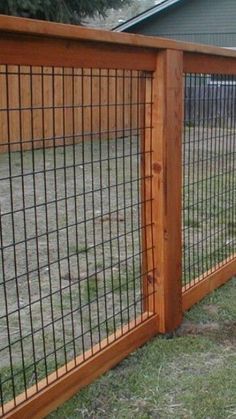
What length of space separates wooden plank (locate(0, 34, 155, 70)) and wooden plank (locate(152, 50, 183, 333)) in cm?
14

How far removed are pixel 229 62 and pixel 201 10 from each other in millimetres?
17033

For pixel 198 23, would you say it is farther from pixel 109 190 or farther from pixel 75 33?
pixel 75 33

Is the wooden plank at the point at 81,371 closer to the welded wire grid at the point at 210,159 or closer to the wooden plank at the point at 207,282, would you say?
the wooden plank at the point at 207,282

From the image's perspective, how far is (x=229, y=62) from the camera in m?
3.94

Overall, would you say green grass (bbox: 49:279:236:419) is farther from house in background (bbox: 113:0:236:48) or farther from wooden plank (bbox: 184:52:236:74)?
house in background (bbox: 113:0:236:48)

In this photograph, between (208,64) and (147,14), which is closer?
(208,64)

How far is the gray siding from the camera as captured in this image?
1948cm

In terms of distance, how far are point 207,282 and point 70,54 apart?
6.79 ft

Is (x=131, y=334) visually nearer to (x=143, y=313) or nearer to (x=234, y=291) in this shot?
(x=143, y=313)

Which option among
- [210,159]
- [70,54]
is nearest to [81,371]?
[70,54]

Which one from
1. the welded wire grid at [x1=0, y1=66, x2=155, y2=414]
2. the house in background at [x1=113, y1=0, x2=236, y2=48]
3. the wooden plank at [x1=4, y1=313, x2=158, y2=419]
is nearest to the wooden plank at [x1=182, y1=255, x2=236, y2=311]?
the welded wire grid at [x1=0, y1=66, x2=155, y2=414]

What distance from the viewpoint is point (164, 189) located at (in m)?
3.21

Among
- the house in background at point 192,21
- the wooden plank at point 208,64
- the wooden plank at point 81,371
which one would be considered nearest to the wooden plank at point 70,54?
the wooden plank at point 208,64

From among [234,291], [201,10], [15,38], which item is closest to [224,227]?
[234,291]
